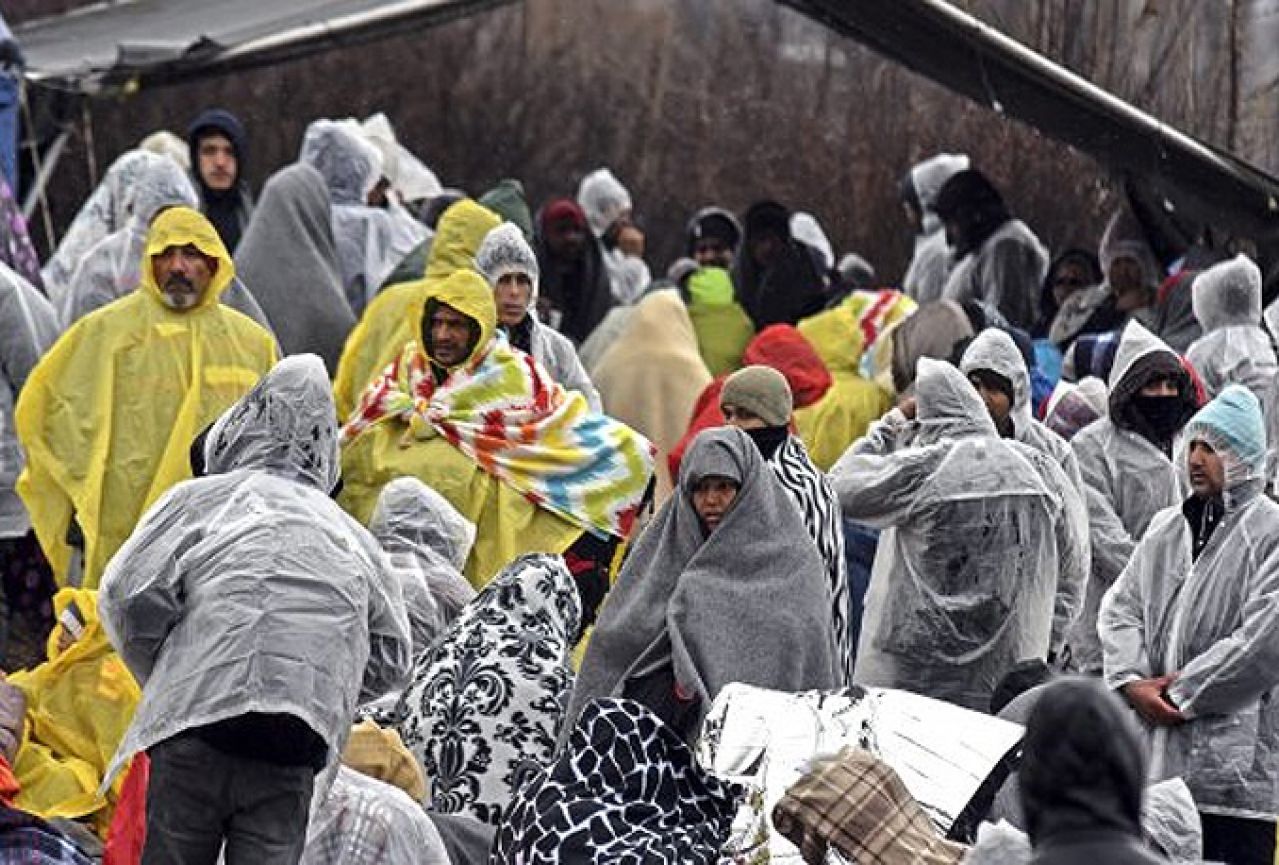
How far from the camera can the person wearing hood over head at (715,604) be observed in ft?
37.0

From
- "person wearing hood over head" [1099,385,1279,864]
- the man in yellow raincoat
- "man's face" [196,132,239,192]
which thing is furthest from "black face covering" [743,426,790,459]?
"man's face" [196,132,239,192]

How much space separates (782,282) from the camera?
19469mm

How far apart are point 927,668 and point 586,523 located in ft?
5.82

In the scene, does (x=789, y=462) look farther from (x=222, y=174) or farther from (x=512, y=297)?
(x=222, y=174)

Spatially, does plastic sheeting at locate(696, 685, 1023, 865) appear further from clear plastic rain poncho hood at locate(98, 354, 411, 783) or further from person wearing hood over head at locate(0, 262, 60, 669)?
person wearing hood over head at locate(0, 262, 60, 669)

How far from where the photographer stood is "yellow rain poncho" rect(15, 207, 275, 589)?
13828 millimetres

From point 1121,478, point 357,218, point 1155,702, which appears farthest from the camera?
point 357,218

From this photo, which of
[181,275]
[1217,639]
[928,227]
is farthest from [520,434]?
[928,227]

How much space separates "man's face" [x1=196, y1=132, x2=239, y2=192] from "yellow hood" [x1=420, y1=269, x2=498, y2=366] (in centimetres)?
341

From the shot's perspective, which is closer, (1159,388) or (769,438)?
(769,438)

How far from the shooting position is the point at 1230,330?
15602mm

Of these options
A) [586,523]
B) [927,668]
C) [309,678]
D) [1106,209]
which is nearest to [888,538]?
[927,668]

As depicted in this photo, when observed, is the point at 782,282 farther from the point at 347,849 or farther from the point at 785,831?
the point at 785,831

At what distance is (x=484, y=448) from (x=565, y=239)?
5485 mm
